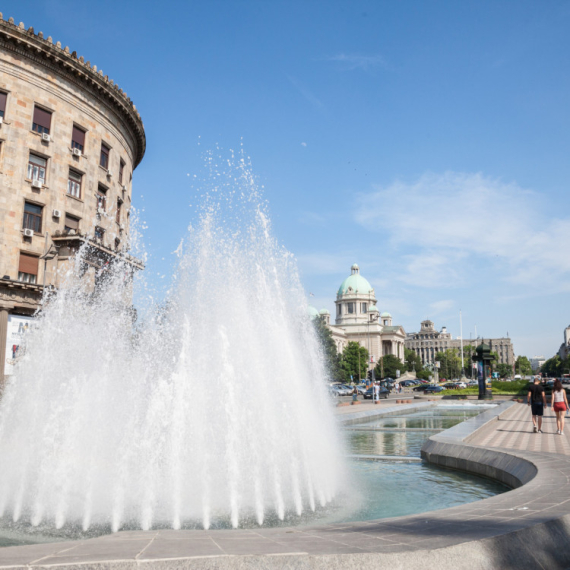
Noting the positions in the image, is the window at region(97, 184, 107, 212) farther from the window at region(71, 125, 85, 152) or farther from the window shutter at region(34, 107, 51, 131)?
the window shutter at region(34, 107, 51, 131)

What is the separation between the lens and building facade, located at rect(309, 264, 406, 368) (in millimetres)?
137875

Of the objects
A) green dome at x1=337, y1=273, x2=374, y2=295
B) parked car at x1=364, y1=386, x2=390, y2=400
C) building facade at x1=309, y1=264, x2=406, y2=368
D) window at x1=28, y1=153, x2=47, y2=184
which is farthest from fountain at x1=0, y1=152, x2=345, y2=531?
green dome at x1=337, y1=273, x2=374, y2=295

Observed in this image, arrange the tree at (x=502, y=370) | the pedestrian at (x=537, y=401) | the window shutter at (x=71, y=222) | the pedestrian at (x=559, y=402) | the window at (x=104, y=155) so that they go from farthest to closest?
the tree at (x=502, y=370)
the window at (x=104, y=155)
the window shutter at (x=71, y=222)
the pedestrian at (x=537, y=401)
the pedestrian at (x=559, y=402)

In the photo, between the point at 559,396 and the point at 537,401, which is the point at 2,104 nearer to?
the point at 537,401

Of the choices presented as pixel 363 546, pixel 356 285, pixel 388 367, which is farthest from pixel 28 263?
pixel 356 285

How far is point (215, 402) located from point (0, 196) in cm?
2249

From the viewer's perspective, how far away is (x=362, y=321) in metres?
144

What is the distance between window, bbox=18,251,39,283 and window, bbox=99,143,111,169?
8167 millimetres

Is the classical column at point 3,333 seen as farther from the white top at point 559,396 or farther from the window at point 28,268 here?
the white top at point 559,396

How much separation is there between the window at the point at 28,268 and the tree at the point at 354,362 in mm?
70359

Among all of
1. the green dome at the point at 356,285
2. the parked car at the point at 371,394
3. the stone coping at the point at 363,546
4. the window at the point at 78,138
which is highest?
the green dome at the point at 356,285

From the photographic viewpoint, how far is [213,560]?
3.68 m

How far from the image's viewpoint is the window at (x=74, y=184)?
29266mm

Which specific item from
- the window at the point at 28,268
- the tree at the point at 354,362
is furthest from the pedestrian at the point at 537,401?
the tree at the point at 354,362
